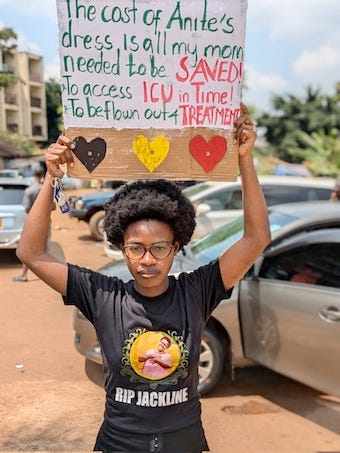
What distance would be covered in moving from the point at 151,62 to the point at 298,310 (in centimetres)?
229

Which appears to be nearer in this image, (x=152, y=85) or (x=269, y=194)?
(x=152, y=85)

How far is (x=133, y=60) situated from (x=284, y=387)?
3.29 meters

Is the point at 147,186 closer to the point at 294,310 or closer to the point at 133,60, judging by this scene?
the point at 133,60

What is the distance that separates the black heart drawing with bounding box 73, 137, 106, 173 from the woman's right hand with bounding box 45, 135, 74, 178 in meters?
0.03

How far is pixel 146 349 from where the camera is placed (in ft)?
5.56

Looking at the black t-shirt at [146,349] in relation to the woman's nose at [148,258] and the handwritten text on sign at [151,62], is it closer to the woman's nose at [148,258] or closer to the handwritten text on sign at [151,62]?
the woman's nose at [148,258]

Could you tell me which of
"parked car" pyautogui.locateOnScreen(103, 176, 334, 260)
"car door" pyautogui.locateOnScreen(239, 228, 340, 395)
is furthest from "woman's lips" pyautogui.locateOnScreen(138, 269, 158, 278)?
"parked car" pyautogui.locateOnScreen(103, 176, 334, 260)

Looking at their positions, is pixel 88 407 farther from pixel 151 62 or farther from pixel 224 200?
pixel 224 200

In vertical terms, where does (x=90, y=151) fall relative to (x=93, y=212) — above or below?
above

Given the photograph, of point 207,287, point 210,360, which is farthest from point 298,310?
point 207,287

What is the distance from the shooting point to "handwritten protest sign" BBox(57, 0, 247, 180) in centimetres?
175

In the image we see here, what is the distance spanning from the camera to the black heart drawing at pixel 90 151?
1.77m

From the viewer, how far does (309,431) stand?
11.4ft

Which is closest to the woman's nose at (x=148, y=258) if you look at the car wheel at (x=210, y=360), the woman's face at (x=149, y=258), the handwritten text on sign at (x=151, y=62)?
the woman's face at (x=149, y=258)
